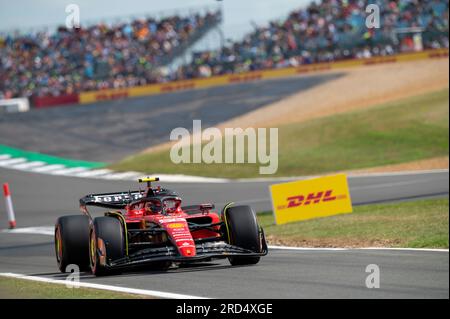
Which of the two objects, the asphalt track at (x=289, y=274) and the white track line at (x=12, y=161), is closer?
the asphalt track at (x=289, y=274)

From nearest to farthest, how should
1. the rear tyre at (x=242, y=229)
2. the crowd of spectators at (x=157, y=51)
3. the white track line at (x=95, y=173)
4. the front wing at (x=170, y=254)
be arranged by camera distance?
1. the front wing at (x=170, y=254)
2. the rear tyre at (x=242, y=229)
3. the white track line at (x=95, y=173)
4. the crowd of spectators at (x=157, y=51)

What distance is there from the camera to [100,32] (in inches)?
2170

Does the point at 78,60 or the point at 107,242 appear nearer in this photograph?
the point at 107,242

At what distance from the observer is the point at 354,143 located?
36031 mm

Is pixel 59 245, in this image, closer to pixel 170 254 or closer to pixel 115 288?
pixel 170 254

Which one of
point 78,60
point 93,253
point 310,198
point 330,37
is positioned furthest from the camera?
point 78,60

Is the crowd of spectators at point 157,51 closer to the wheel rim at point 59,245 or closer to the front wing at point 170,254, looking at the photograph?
the wheel rim at point 59,245

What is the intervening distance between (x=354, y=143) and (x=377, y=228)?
831 inches

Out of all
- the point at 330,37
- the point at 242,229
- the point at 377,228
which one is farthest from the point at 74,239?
the point at 330,37

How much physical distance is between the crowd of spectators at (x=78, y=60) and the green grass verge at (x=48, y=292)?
1667 inches

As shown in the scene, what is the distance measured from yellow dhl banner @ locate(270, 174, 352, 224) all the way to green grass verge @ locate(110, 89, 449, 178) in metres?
13.5

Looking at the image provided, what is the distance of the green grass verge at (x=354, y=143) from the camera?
33.2 metres

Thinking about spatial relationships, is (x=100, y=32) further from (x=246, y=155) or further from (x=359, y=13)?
(x=246, y=155)

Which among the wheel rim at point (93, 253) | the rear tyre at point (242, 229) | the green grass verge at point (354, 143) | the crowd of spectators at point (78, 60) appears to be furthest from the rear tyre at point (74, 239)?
the crowd of spectators at point (78, 60)
